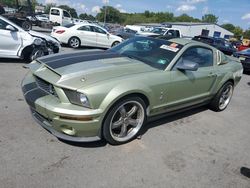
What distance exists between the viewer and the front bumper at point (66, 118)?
3.12 metres

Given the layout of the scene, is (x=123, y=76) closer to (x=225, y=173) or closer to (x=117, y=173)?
(x=117, y=173)

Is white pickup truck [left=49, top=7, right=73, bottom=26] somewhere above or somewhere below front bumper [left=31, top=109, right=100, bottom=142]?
above

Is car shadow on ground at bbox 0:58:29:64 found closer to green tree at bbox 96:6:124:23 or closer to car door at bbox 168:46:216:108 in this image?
car door at bbox 168:46:216:108

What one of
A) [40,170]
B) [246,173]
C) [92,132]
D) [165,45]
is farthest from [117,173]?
[165,45]

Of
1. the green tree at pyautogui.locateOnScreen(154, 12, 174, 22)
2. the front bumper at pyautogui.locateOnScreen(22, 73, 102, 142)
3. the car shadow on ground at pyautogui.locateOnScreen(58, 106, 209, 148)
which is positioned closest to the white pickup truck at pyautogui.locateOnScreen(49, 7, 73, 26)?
the car shadow on ground at pyautogui.locateOnScreen(58, 106, 209, 148)

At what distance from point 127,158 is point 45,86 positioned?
4.87ft

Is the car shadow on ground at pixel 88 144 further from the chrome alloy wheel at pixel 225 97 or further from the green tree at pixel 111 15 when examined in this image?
the green tree at pixel 111 15

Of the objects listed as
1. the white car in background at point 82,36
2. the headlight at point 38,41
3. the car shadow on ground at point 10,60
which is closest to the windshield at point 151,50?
the headlight at point 38,41

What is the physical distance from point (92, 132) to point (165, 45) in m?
2.17

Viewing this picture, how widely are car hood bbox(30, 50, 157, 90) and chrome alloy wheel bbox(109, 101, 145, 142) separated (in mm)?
472

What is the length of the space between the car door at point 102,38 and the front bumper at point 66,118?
11298 mm

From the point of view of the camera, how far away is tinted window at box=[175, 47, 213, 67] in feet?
14.6

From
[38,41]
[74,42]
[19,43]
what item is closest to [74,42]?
[74,42]

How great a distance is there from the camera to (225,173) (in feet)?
11.3
